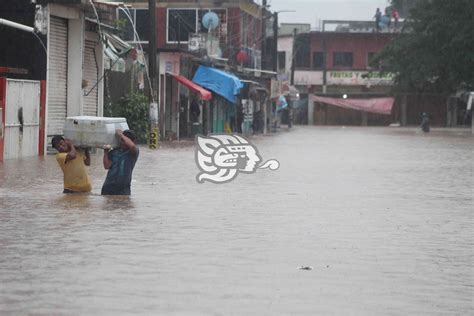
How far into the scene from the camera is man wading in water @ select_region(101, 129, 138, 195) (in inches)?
683

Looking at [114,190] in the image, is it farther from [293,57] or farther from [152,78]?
[293,57]

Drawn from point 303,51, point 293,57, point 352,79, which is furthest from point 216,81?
point 303,51

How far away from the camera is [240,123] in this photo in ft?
215

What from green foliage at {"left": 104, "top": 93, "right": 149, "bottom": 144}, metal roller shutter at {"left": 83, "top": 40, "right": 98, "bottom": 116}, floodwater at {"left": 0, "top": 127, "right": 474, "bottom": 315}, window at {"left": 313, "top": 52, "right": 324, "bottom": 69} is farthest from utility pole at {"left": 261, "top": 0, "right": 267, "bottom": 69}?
floodwater at {"left": 0, "top": 127, "right": 474, "bottom": 315}

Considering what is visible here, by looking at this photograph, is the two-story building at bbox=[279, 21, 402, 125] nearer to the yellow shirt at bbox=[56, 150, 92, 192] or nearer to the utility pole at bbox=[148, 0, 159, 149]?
the utility pole at bbox=[148, 0, 159, 149]

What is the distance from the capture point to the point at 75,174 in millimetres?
17672

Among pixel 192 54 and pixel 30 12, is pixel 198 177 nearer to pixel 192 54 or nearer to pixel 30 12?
pixel 30 12

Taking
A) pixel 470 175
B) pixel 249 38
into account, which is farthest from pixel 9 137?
pixel 249 38

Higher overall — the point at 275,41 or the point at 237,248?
the point at 275,41

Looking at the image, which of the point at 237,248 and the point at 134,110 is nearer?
the point at 237,248

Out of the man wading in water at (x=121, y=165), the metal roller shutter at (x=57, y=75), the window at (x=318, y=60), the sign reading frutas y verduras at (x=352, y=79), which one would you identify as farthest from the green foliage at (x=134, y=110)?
the window at (x=318, y=60)

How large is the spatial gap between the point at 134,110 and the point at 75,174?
22201 millimetres

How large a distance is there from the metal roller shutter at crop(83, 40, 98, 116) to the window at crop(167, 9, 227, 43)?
29267mm

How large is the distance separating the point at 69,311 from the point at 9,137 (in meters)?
20.2
